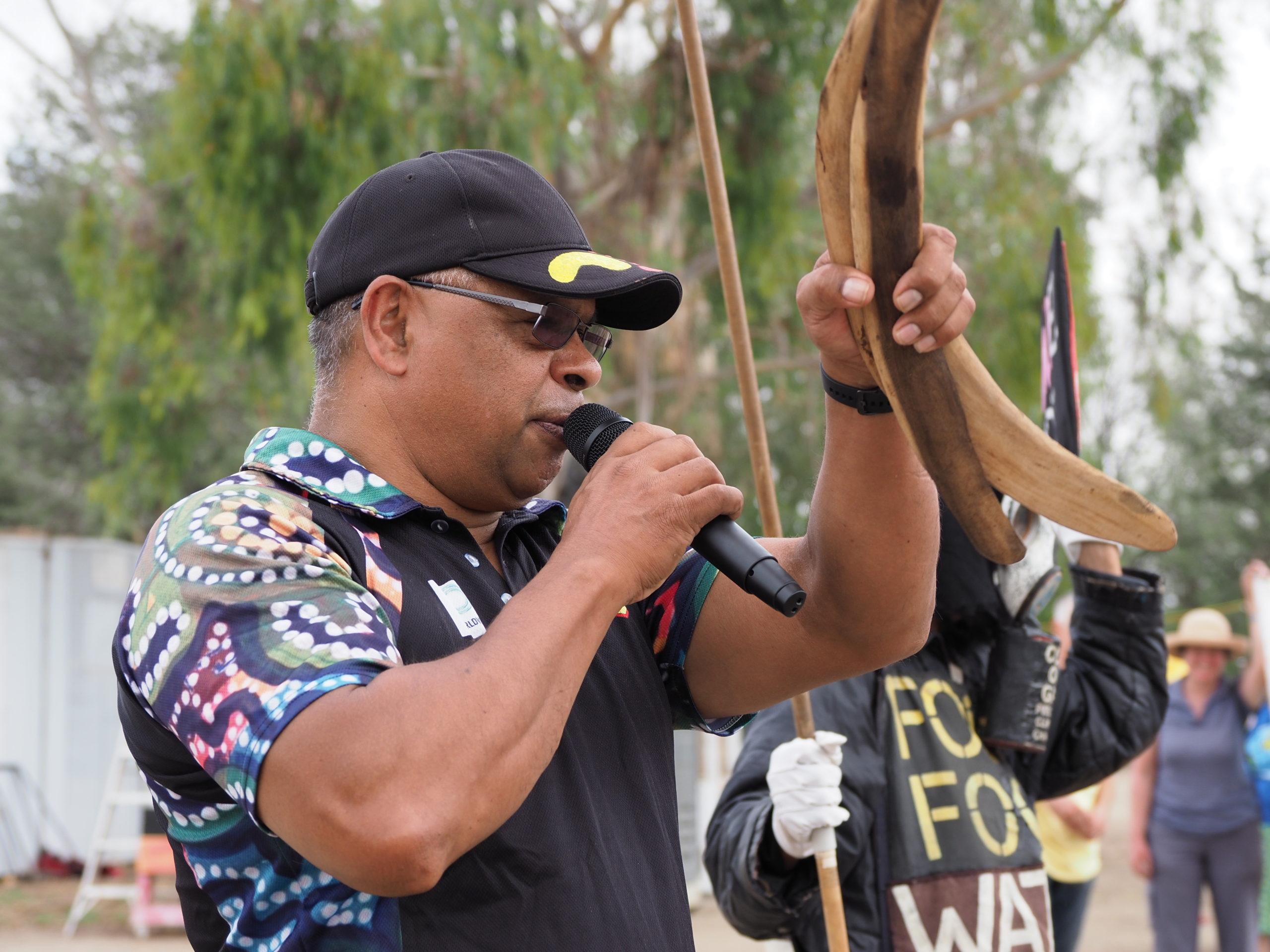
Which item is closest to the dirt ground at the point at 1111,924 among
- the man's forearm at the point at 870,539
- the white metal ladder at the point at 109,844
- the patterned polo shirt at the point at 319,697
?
the white metal ladder at the point at 109,844

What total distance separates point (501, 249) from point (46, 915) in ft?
31.5

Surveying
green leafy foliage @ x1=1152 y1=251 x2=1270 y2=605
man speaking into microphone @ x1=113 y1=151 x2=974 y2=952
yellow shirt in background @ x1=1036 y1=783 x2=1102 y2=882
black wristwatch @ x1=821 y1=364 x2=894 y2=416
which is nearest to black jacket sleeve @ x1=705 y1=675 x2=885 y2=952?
man speaking into microphone @ x1=113 y1=151 x2=974 y2=952

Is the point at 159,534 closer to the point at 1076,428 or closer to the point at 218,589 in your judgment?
the point at 218,589

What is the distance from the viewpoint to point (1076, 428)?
271 centimetres

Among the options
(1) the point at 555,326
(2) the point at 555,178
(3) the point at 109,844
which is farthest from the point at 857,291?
(3) the point at 109,844

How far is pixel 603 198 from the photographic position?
9.61 m

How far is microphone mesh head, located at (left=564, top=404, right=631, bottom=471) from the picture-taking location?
65.9 inches

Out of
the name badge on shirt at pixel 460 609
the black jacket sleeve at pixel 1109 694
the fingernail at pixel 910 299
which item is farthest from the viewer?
the black jacket sleeve at pixel 1109 694

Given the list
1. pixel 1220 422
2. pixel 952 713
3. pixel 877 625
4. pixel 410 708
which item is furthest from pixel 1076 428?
pixel 1220 422

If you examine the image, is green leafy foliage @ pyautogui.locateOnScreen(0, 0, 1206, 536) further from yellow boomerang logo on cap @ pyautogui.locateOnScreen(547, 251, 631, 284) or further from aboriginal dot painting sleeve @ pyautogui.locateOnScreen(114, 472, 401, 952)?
aboriginal dot painting sleeve @ pyautogui.locateOnScreen(114, 472, 401, 952)

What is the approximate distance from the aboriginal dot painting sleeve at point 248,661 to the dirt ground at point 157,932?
7042 mm

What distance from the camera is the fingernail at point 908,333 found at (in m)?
1.48

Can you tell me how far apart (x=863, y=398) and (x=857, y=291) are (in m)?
0.33

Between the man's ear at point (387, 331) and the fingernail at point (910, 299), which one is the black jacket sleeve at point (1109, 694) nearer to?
the fingernail at point (910, 299)
